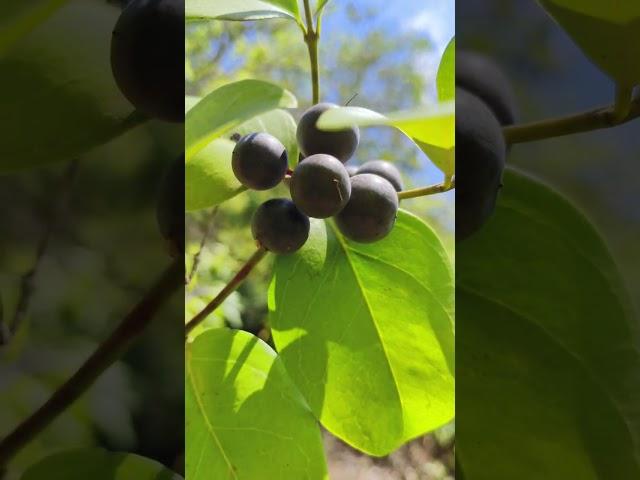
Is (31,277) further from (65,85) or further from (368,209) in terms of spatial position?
(368,209)

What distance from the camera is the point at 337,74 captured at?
3.89 feet

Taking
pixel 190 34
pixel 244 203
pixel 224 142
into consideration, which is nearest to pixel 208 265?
pixel 244 203

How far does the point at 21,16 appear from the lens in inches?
23.2

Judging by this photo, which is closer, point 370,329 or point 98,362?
point 98,362

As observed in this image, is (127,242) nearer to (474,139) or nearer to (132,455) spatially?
(132,455)

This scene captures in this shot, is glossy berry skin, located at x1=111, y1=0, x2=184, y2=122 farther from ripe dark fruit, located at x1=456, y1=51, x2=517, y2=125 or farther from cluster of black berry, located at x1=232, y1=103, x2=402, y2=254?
ripe dark fruit, located at x1=456, y1=51, x2=517, y2=125

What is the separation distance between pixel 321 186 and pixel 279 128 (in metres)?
0.12

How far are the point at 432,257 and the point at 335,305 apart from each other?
0.12m

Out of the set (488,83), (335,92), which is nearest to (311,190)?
(488,83)

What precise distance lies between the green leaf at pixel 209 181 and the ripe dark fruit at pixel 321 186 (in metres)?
0.06

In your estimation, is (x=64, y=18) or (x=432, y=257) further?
(x=432, y=257)

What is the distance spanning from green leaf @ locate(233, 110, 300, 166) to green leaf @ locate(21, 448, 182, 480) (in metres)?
0.32

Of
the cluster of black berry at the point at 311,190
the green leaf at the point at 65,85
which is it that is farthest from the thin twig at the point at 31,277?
the cluster of black berry at the point at 311,190

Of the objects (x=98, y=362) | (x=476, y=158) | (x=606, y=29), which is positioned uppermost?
(x=606, y=29)
